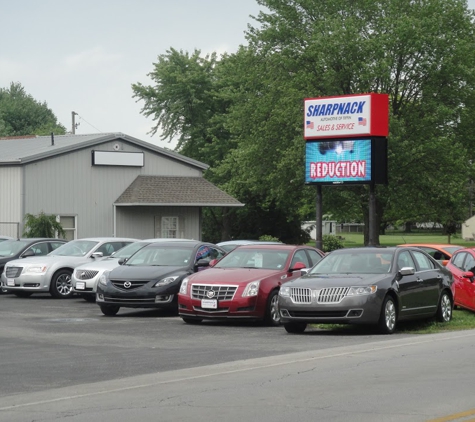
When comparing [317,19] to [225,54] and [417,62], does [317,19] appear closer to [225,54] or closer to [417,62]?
[417,62]

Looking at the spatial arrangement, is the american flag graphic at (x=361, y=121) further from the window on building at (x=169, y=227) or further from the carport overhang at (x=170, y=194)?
the window on building at (x=169, y=227)

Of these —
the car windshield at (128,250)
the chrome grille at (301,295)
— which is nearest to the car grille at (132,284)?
the car windshield at (128,250)

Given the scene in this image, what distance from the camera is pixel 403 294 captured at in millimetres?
18312

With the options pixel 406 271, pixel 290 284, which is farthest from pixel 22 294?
pixel 406 271

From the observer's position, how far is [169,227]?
1876 inches

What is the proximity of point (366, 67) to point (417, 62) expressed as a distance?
128 inches

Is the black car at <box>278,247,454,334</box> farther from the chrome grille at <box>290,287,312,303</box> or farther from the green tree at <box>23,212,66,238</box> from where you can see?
the green tree at <box>23,212,66,238</box>

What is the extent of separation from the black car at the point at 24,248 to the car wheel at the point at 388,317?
1480cm

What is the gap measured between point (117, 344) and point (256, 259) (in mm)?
5231

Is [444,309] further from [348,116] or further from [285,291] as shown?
[348,116]

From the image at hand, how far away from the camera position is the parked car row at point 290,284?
1762cm

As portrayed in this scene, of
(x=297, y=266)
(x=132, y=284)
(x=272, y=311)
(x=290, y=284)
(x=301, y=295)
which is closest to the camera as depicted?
(x=301, y=295)

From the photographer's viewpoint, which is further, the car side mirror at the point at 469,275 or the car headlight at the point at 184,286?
the car side mirror at the point at 469,275

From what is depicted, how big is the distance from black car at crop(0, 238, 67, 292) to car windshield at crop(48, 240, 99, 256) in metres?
1.55
